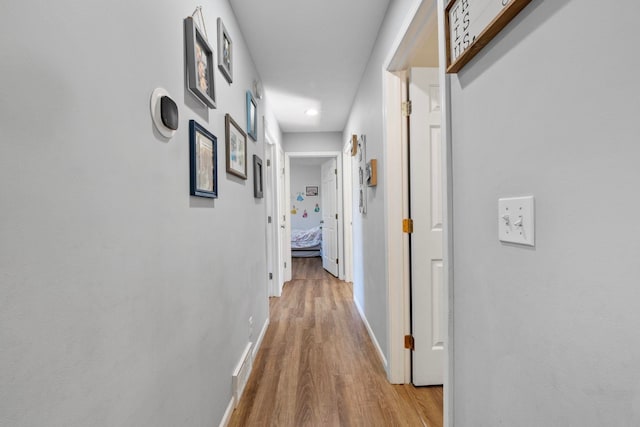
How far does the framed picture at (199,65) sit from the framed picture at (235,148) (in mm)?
293

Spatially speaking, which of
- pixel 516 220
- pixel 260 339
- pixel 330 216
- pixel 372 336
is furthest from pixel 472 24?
pixel 330 216

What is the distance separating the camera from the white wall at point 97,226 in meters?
0.49

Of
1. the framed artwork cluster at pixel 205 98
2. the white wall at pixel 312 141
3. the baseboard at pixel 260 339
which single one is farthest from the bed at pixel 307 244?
the framed artwork cluster at pixel 205 98

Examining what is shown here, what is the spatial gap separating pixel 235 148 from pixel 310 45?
1097 mm

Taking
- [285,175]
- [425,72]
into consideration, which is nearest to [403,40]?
[425,72]

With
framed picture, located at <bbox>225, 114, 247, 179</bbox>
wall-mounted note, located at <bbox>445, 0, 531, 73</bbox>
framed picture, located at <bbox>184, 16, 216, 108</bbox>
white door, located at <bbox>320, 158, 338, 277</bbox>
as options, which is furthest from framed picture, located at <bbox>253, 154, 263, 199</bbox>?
white door, located at <bbox>320, 158, 338, 277</bbox>

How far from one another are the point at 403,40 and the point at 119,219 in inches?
60.6

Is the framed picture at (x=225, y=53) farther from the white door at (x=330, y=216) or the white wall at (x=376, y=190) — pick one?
the white door at (x=330, y=216)

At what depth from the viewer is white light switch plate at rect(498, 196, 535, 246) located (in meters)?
0.67

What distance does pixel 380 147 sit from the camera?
2070 millimetres

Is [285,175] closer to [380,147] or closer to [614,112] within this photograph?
[380,147]

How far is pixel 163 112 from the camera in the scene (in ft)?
3.09

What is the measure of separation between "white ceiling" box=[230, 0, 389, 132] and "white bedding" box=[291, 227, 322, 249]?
3977mm

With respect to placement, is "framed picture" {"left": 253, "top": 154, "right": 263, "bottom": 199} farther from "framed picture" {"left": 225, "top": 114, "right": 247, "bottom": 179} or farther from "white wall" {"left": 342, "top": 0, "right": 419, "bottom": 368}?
"white wall" {"left": 342, "top": 0, "right": 419, "bottom": 368}
